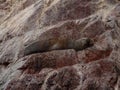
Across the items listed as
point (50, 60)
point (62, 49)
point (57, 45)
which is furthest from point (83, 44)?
point (50, 60)

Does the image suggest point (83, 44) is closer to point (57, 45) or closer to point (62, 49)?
point (62, 49)

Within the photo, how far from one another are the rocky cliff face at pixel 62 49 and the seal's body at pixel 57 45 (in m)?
0.05

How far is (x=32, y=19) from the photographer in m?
13.1

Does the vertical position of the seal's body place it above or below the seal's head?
above

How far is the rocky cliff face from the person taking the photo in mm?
9250

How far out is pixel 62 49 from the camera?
10.6 meters

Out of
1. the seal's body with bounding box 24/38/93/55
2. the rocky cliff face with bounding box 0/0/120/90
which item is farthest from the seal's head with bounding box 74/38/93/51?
the rocky cliff face with bounding box 0/0/120/90

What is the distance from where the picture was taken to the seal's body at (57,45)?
10.5 meters

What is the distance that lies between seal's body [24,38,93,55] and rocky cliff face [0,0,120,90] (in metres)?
0.05

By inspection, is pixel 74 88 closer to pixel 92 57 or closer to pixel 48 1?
pixel 92 57

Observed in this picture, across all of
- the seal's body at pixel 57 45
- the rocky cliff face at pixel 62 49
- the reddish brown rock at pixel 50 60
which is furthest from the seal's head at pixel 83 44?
the reddish brown rock at pixel 50 60

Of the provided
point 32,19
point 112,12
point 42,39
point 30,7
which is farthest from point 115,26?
point 30,7

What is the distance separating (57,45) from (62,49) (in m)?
0.24

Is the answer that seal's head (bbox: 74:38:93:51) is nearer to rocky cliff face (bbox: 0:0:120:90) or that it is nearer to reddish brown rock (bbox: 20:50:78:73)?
rocky cliff face (bbox: 0:0:120:90)
